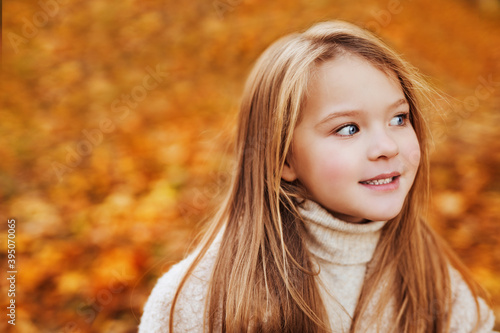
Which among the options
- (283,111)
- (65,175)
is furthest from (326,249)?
(65,175)

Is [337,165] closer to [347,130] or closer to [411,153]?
[347,130]


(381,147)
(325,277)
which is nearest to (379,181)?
(381,147)

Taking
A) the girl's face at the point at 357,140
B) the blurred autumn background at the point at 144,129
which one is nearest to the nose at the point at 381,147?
the girl's face at the point at 357,140

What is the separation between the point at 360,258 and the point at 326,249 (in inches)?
4.5

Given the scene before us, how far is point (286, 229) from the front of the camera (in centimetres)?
143

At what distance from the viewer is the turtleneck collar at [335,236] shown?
138cm

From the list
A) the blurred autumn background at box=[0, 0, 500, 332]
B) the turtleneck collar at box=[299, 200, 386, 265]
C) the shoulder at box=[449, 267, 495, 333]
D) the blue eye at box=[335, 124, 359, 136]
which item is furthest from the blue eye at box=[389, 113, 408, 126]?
the shoulder at box=[449, 267, 495, 333]

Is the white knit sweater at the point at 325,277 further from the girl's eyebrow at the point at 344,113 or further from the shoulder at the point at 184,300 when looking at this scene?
the girl's eyebrow at the point at 344,113

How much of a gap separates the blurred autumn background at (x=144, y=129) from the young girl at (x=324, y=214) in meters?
0.32

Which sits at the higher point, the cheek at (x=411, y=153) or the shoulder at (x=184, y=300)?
the cheek at (x=411, y=153)

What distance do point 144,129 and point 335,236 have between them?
2342 mm

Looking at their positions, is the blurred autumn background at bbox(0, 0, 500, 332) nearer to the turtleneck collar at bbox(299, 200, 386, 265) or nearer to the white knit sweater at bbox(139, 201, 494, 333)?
the white knit sweater at bbox(139, 201, 494, 333)

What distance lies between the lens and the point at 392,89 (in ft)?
4.32

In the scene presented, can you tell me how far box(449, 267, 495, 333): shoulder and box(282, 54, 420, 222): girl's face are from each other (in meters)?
0.47
